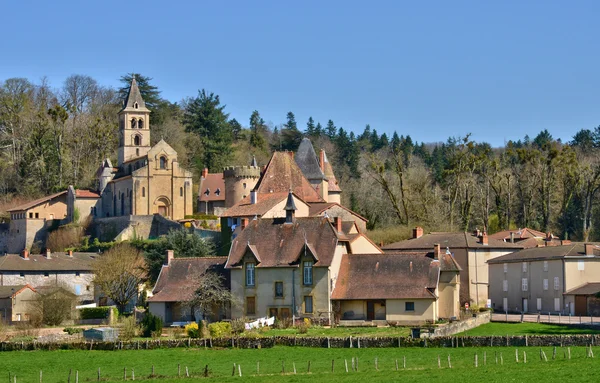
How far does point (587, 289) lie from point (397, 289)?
510 inches

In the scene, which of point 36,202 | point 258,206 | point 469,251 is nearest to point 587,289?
point 469,251

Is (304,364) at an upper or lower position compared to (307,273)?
lower

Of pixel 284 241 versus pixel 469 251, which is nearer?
pixel 284 241

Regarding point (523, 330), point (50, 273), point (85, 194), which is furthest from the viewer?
point (85, 194)

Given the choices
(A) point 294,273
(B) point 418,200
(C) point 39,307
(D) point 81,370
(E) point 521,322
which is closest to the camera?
(D) point 81,370

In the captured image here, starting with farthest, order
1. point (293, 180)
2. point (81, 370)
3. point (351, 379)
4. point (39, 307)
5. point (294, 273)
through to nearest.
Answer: point (293, 180)
point (39, 307)
point (294, 273)
point (81, 370)
point (351, 379)

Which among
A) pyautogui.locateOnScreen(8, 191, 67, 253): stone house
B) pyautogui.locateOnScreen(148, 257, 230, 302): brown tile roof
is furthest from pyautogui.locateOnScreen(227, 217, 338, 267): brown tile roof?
pyautogui.locateOnScreen(8, 191, 67, 253): stone house

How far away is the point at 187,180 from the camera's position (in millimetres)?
94188

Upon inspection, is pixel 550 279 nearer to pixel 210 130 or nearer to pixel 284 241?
pixel 284 241

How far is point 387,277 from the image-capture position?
57.3 m

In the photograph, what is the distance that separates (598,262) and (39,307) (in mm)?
31916

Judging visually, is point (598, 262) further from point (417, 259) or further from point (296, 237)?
point (296, 237)

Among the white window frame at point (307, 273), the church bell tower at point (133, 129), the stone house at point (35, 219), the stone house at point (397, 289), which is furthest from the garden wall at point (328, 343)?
the church bell tower at point (133, 129)

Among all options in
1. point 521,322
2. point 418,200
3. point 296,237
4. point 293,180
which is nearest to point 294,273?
point 296,237
